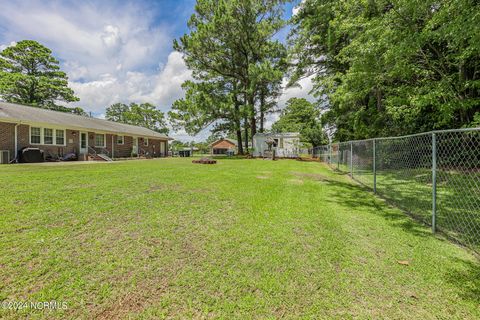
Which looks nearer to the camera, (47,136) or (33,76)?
(47,136)

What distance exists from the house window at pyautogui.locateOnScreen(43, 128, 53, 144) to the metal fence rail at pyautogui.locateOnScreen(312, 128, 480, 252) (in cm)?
1848

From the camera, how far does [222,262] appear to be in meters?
2.39

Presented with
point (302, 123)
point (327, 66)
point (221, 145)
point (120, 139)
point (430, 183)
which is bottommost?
point (430, 183)

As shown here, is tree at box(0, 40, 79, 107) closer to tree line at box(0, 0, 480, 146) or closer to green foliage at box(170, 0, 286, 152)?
tree line at box(0, 0, 480, 146)

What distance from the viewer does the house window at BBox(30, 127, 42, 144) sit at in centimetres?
1332

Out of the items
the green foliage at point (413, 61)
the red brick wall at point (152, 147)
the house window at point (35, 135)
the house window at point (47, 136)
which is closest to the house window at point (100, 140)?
the house window at point (47, 136)

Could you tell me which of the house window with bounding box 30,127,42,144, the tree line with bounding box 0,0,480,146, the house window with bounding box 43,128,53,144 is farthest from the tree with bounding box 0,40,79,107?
the house window with bounding box 30,127,42,144

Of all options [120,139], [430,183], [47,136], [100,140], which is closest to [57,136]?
[47,136]

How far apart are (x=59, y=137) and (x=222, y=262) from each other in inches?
706

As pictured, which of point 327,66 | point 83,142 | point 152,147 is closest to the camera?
point 83,142

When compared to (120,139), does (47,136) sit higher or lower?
lower

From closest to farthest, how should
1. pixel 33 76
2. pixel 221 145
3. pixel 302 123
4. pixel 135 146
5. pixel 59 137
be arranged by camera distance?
pixel 59 137
pixel 135 146
pixel 33 76
pixel 302 123
pixel 221 145

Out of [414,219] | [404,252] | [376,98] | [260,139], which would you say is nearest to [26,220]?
[404,252]

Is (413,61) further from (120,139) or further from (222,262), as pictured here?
(120,139)
